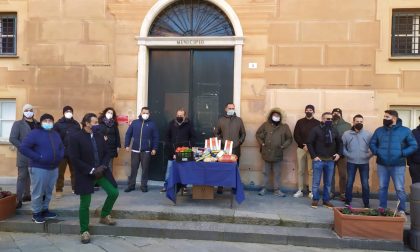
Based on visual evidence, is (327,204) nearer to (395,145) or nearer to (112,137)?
(395,145)

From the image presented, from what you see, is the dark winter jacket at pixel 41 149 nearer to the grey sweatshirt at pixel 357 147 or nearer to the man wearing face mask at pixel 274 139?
the man wearing face mask at pixel 274 139

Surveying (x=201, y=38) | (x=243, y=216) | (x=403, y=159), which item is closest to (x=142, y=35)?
(x=201, y=38)

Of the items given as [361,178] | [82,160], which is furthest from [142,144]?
[361,178]

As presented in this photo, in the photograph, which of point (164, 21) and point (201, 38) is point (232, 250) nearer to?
point (201, 38)

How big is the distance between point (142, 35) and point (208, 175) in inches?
161

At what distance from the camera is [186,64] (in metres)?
9.15

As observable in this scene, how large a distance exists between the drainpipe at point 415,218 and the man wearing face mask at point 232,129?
3.60 meters

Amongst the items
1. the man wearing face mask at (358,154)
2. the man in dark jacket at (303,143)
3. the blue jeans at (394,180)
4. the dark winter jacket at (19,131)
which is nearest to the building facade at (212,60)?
the man in dark jacket at (303,143)

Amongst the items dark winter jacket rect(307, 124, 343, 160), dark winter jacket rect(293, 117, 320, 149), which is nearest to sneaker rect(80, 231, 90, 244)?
dark winter jacket rect(307, 124, 343, 160)

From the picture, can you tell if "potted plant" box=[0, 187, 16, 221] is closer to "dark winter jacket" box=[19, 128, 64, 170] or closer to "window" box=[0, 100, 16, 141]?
"dark winter jacket" box=[19, 128, 64, 170]

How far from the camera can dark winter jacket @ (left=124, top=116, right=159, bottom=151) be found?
827 cm

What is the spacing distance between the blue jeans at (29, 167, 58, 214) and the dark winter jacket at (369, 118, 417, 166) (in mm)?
5986

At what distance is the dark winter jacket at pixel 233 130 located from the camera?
8172 millimetres

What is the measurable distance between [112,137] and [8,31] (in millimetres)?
4314
